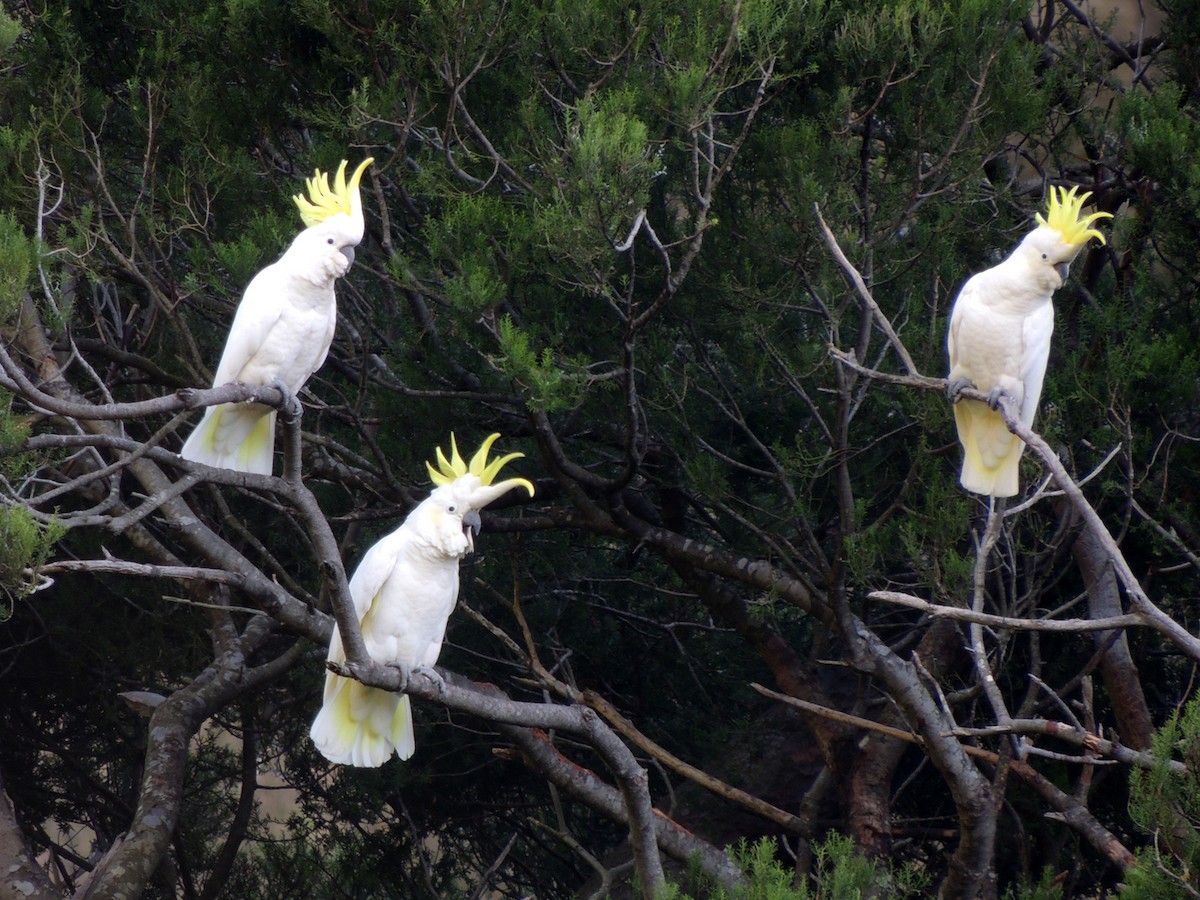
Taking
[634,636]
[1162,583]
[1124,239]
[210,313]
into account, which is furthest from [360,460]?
[1162,583]

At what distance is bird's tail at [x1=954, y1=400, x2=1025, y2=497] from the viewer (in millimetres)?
2980

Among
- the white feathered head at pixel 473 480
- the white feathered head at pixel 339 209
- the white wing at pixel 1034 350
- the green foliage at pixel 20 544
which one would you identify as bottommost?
the green foliage at pixel 20 544

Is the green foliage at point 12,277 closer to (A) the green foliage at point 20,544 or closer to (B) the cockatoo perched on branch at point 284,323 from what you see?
(A) the green foliage at point 20,544

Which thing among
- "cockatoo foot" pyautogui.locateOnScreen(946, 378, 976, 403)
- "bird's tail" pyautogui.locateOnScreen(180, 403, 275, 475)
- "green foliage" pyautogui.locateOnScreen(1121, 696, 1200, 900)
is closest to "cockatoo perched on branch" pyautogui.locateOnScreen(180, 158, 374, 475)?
"bird's tail" pyautogui.locateOnScreen(180, 403, 275, 475)

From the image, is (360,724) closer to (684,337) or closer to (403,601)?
(403,601)

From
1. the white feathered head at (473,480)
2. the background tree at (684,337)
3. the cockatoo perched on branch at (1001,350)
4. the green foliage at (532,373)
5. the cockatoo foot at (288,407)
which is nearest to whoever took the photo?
the cockatoo foot at (288,407)

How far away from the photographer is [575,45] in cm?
306

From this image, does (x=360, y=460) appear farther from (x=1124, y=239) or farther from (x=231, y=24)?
(x=1124, y=239)

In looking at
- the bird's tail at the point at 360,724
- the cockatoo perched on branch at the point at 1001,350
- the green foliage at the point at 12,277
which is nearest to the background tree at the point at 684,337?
the green foliage at the point at 12,277

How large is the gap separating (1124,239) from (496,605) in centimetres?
246

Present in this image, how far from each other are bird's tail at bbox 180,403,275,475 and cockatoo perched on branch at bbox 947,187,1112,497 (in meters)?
1.65

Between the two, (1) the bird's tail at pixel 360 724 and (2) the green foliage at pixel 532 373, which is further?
(1) the bird's tail at pixel 360 724

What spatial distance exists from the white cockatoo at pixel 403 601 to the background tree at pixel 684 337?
21cm

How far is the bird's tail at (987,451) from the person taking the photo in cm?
298
